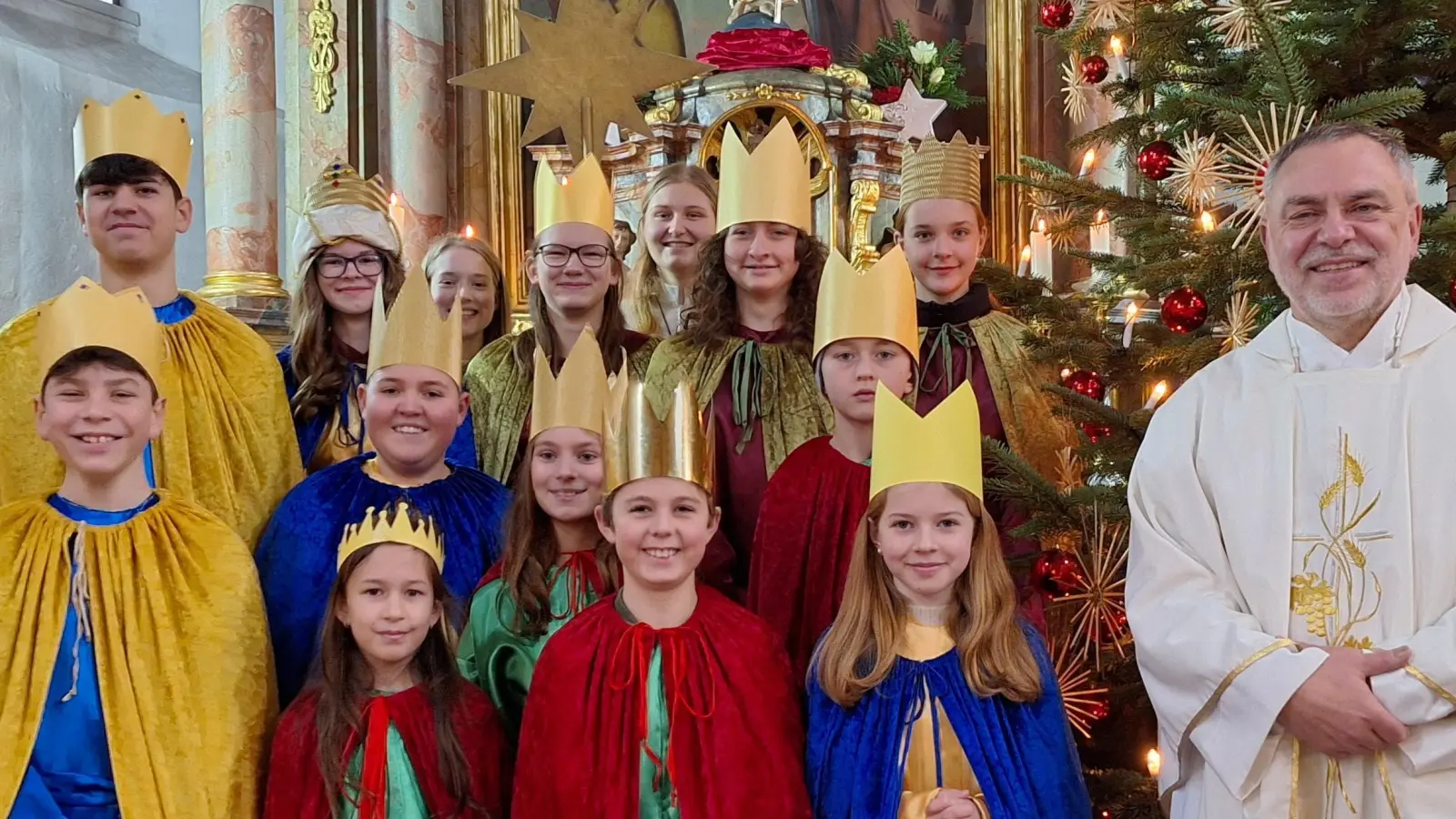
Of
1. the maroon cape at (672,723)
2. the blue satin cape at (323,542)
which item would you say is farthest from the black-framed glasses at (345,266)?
the maroon cape at (672,723)

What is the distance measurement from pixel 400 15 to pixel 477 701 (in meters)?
6.20

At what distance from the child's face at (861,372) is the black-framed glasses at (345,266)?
129cm

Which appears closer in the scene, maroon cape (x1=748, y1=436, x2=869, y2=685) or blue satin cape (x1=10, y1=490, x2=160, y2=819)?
blue satin cape (x1=10, y1=490, x2=160, y2=819)

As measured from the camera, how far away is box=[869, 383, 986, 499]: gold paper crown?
3035mm

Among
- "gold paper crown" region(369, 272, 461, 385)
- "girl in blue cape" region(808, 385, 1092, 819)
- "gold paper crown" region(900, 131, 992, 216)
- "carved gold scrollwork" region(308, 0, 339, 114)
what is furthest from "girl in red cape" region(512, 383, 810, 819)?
"carved gold scrollwork" region(308, 0, 339, 114)

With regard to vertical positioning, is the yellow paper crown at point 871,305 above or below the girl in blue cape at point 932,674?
above

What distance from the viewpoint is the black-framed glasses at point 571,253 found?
4086mm

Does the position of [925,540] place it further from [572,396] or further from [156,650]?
[156,650]

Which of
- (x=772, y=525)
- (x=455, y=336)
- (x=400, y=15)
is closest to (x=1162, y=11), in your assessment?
(x=772, y=525)

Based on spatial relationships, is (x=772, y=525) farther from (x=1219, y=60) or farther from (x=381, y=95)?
(x=381, y=95)

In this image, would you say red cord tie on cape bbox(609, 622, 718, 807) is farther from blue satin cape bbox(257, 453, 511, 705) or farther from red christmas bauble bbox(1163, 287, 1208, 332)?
red christmas bauble bbox(1163, 287, 1208, 332)

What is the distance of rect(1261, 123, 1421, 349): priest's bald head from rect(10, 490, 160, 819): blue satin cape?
2.40 metres

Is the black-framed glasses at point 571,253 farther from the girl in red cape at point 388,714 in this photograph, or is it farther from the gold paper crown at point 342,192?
the girl in red cape at point 388,714

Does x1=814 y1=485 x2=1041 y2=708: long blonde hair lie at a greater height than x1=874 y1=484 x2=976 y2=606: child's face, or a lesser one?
lesser
